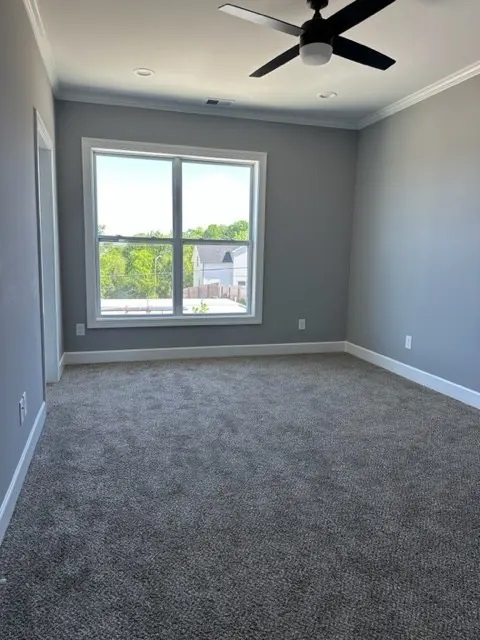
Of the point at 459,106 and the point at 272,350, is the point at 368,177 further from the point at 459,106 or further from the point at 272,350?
the point at 272,350

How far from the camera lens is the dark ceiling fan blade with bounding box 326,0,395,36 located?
2.07 m

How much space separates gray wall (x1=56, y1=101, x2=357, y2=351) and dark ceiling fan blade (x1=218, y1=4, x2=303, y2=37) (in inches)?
95.7

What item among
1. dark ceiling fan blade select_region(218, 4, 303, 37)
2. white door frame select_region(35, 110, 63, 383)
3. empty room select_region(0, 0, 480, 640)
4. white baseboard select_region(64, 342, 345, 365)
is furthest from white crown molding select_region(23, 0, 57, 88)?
white baseboard select_region(64, 342, 345, 365)

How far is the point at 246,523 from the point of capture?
2.00 meters

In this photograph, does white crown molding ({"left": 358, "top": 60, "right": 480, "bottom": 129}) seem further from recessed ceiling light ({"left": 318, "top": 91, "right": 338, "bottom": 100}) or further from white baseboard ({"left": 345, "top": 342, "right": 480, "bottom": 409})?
white baseboard ({"left": 345, "top": 342, "right": 480, "bottom": 409})

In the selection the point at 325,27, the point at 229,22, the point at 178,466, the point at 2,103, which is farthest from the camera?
the point at 229,22

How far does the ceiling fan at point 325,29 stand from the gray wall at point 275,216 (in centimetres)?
221

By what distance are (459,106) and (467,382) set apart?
2.30 m

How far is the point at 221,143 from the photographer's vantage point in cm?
477

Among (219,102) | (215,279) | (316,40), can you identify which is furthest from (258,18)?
(215,279)

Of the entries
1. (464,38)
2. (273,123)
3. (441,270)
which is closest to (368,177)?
(273,123)

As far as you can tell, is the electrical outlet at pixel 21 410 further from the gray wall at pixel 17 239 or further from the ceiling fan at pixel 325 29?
the ceiling fan at pixel 325 29

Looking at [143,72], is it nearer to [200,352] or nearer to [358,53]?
[358,53]

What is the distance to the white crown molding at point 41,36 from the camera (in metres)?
2.66
